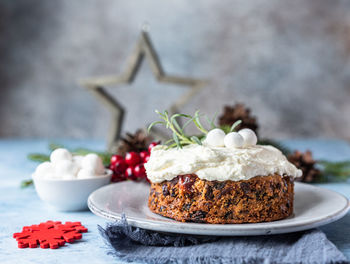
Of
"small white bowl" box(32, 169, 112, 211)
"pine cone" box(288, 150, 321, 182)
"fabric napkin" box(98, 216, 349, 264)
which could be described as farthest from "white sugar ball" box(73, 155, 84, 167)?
"pine cone" box(288, 150, 321, 182)

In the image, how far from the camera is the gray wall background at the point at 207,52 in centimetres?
514

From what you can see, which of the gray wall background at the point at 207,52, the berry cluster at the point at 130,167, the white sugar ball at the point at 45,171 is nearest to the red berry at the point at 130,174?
the berry cluster at the point at 130,167

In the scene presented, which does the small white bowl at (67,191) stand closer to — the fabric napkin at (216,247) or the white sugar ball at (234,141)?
the fabric napkin at (216,247)

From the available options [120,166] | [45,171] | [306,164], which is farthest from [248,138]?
[306,164]

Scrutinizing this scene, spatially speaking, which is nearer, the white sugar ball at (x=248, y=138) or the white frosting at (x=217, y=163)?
the white frosting at (x=217, y=163)

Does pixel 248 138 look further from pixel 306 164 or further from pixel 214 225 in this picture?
pixel 306 164

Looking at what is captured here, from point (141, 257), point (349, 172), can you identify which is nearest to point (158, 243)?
point (141, 257)

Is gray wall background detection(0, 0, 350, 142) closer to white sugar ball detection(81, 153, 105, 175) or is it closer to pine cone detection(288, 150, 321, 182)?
pine cone detection(288, 150, 321, 182)

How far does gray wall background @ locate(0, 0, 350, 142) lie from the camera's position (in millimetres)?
5145

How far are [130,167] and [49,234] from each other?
661 mm

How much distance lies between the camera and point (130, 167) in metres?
2.13

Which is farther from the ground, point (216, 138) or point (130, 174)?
point (216, 138)

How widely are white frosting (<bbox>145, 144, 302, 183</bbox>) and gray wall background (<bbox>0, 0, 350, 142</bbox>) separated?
3.62m

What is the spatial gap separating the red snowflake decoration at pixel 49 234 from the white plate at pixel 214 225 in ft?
0.37
